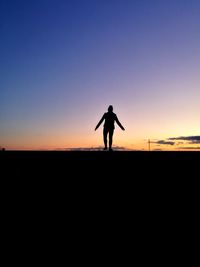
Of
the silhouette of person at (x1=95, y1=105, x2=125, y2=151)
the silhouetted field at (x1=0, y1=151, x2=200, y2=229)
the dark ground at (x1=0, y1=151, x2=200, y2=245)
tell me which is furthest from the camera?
the silhouette of person at (x1=95, y1=105, x2=125, y2=151)

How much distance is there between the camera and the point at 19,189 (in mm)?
7918

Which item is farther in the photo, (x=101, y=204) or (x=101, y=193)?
(x=101, y=193)

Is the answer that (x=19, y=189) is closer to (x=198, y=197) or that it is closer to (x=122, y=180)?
(x=122, y=180)

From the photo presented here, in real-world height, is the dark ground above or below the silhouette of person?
below

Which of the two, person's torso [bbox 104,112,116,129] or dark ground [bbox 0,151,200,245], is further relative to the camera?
person's torso [bbox 104,112,116,129]

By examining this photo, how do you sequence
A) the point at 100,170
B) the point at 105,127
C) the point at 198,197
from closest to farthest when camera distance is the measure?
the point at 198,197 < the point at 100,170 < the point at 105,127

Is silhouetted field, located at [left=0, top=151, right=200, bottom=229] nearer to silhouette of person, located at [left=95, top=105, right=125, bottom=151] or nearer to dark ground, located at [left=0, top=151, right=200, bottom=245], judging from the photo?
dark ground, located at [left=0, top=151, right=200, bottom=245]

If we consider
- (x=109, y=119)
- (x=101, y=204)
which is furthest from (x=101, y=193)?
(x=109, y=119)

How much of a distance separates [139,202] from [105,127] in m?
11.8

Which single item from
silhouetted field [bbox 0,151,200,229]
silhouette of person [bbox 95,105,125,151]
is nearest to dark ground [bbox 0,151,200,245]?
silhouetted field [bbox 0,151,200,229]

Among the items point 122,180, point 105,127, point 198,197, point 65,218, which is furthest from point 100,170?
point 105,127

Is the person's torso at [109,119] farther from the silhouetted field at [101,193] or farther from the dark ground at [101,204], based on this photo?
the dark ground at [101,204]

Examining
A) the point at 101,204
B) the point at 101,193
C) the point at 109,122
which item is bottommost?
the point at 101,204

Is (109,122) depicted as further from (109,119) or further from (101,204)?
(101,204)
